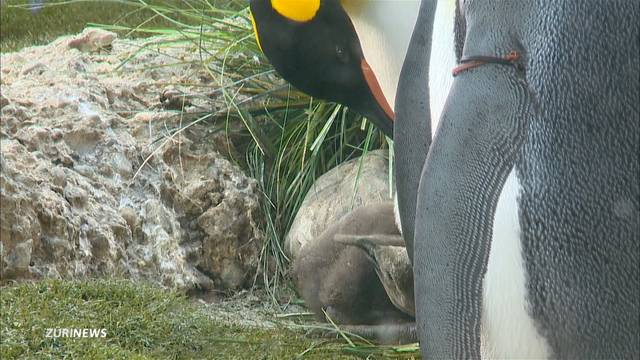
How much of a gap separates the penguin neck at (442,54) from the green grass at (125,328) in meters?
1.02

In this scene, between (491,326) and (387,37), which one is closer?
(491,326)

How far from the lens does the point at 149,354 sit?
221 centimetres

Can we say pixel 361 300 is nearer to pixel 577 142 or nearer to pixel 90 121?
pixel 90 121

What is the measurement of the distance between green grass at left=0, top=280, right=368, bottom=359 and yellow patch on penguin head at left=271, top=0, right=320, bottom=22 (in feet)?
2.61

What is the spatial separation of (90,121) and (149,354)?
42.1 inches

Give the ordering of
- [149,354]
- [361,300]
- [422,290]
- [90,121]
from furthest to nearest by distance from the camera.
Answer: [90,121], [361,300], [149,354], [422,290]

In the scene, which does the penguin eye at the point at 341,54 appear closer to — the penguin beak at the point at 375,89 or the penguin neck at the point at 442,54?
the penguin beak at the point at 375,89

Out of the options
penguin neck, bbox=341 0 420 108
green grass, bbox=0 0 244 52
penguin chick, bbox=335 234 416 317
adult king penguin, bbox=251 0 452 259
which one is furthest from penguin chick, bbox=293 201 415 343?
green grass, bbox=0 0 244 52

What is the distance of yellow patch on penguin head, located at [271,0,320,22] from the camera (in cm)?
233

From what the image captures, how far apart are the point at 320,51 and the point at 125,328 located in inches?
32.9

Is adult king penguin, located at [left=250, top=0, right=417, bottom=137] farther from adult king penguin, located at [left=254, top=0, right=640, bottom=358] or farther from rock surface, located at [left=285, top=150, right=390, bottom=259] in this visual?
adult king penguin, located at [left=254, top=0, right=640, bottom=358]

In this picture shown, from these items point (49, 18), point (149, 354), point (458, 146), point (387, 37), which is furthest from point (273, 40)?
point (49, 18)

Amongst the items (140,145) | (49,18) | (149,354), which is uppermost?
(49,18)

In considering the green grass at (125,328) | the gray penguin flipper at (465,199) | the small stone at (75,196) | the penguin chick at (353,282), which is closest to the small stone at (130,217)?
the small stone at (75,196)
